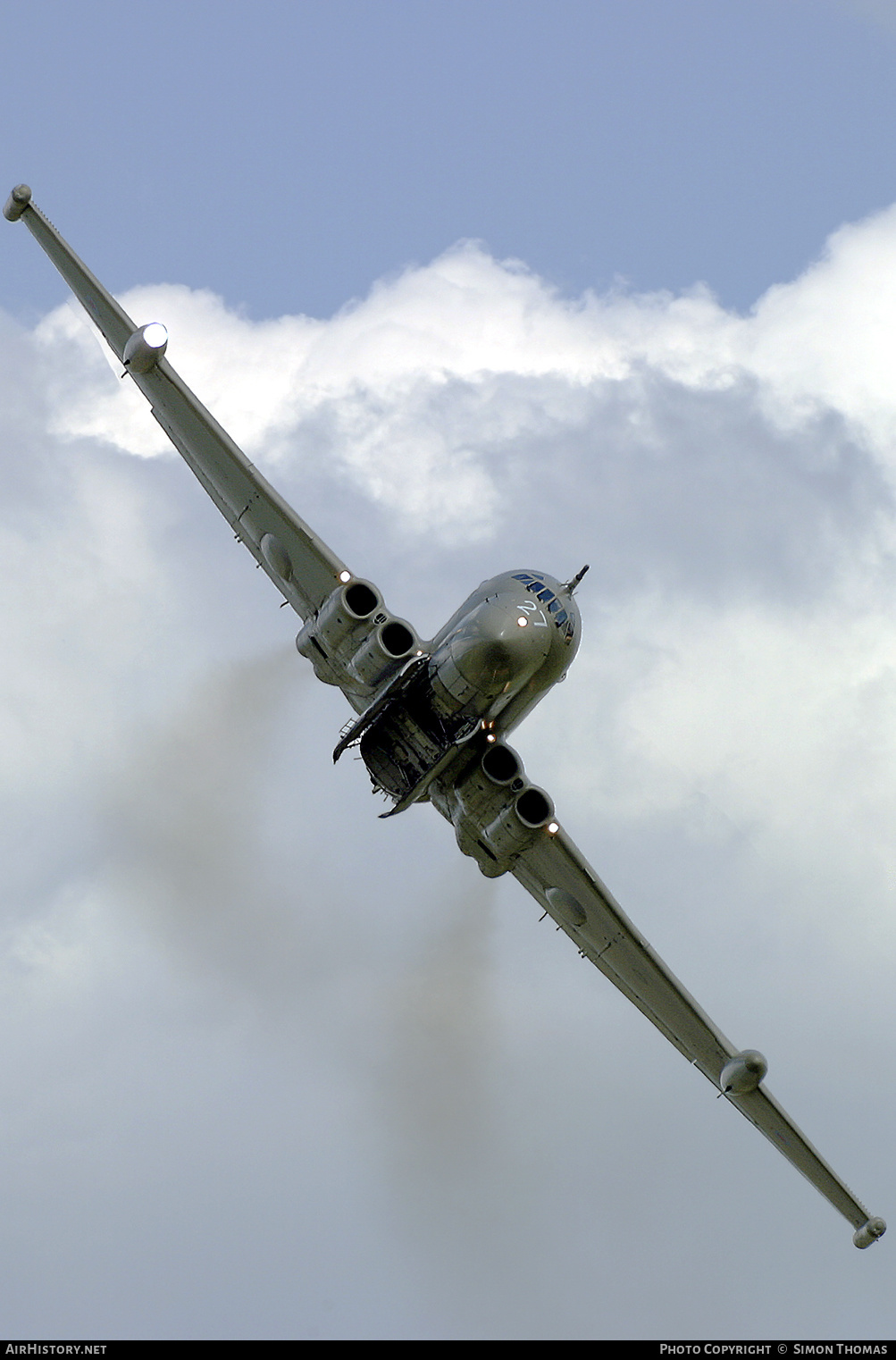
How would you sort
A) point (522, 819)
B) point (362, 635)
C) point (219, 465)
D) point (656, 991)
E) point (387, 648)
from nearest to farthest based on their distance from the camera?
1. point (387, 648)
2. point (362, 635)
3. point (522, 819)
4. point (219, 465)
5. point (656, 991)

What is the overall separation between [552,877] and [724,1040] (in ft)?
21.3

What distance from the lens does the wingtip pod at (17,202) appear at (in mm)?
43344

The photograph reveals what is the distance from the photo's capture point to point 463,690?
124ft

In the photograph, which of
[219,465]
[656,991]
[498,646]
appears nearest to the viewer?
[498,646]

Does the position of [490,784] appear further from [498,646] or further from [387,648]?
[498,646]

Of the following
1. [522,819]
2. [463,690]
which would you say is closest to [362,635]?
[463,690]

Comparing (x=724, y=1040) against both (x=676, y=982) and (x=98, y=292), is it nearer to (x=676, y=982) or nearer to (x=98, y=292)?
(x=676, y=982)

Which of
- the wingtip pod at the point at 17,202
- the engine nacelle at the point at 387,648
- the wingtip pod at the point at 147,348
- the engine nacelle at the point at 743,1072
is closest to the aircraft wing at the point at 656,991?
the engine nacelle at the point at 743,1072

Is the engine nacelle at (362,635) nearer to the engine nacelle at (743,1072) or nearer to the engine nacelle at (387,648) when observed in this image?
the engine nacelle at (387,648)

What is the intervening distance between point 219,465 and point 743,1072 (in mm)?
21208

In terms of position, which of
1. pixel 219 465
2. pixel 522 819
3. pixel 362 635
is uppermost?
pixel 219 465

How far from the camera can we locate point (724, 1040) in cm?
4369

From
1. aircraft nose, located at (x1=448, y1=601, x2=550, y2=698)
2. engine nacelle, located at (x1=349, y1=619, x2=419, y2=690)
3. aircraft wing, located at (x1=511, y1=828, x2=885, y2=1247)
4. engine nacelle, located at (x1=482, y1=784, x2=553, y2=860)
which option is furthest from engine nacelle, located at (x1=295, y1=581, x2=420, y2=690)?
aircraft wing, located at (x1=511, y1=828, x2=885, y2=1247)
